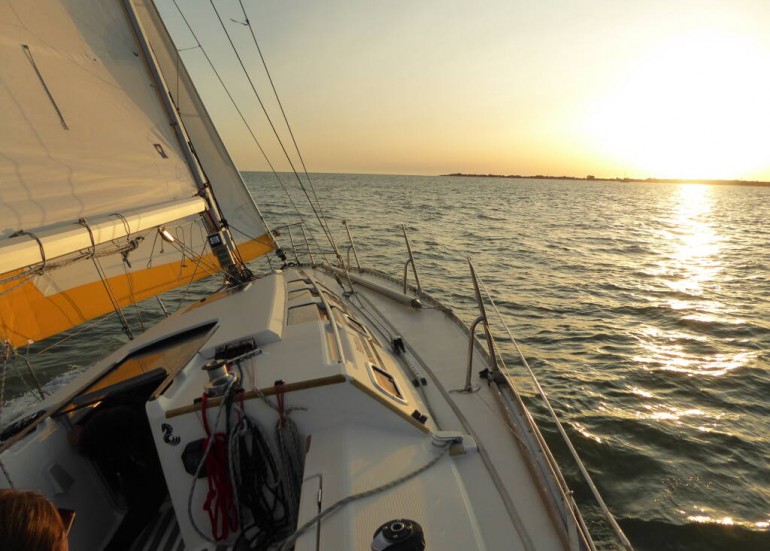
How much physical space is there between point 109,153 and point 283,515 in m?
4.24

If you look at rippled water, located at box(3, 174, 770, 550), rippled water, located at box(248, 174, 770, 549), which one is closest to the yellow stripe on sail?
rippled water, located at box(3, 174, 770, 550)

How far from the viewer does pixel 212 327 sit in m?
4.46

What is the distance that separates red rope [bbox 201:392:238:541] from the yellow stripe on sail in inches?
81.5

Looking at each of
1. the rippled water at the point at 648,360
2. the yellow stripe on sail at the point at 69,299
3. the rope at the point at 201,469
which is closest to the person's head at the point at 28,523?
the rope at the point at 201,469

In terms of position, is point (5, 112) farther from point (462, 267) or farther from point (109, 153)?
point (462, 267)

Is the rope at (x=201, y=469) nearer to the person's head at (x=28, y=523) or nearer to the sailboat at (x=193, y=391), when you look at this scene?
the sailboat at (x=193, y=391)

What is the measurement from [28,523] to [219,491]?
161cm

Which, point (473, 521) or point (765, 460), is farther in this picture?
point (765, 460)

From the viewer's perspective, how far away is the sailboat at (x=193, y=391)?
7.94 ft

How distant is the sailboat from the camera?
2420mm

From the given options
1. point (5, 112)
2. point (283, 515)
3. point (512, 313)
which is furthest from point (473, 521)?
point (512, 313)

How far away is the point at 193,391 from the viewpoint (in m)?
2.97

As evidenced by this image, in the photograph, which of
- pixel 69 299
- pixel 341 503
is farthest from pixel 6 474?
pixel 69 299

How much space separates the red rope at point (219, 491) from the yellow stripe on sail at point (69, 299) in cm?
207
